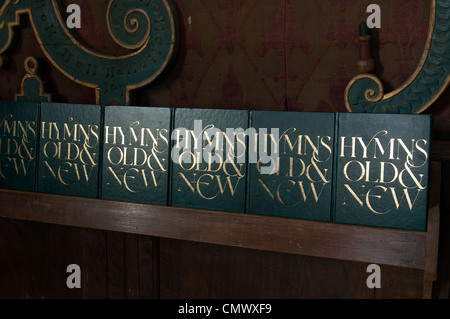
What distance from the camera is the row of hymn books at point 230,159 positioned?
3.05 feet

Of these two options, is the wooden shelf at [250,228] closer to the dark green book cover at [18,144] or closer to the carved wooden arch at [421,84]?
the dark green book cover at [18,144]

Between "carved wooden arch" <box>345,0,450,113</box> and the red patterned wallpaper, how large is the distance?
0.03 metres

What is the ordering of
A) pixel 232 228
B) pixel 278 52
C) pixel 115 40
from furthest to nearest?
1. pixel 115 40
2. pixel 278 52
3. pixel 232 228

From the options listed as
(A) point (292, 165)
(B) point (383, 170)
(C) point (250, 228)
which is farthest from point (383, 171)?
(C) point (250, 228)

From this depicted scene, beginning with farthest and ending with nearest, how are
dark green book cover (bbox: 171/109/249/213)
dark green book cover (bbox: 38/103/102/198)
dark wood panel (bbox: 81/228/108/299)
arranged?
1. dark wood panel (bbox: 81/228/108/299)
2. dark green book cover (bbox: 38/103/102/198)
3. dark green book cover (bbox: 171/109/249/213)

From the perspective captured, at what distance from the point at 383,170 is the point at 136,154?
0.53m

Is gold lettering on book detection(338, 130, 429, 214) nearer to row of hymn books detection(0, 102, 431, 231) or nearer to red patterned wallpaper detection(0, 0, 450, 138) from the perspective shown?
row of hymn books detection(0, 102, 431, 231)

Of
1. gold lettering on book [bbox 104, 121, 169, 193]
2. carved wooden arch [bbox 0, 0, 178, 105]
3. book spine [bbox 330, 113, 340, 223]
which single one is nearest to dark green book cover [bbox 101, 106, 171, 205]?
gold lettering on book [bbox 104, 121, 169, 193]

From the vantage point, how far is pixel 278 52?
3.74 feet

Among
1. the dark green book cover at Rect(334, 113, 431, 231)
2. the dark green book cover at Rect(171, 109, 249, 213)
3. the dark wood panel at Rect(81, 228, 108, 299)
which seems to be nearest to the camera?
the dark green book cover at Rect(334, 113, 431, 231)

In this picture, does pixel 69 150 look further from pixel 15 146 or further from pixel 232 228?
pixel 232 228

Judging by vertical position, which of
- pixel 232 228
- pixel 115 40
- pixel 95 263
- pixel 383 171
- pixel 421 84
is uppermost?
pixel 115 40

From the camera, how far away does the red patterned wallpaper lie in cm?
105

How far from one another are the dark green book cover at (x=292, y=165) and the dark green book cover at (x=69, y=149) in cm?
37
